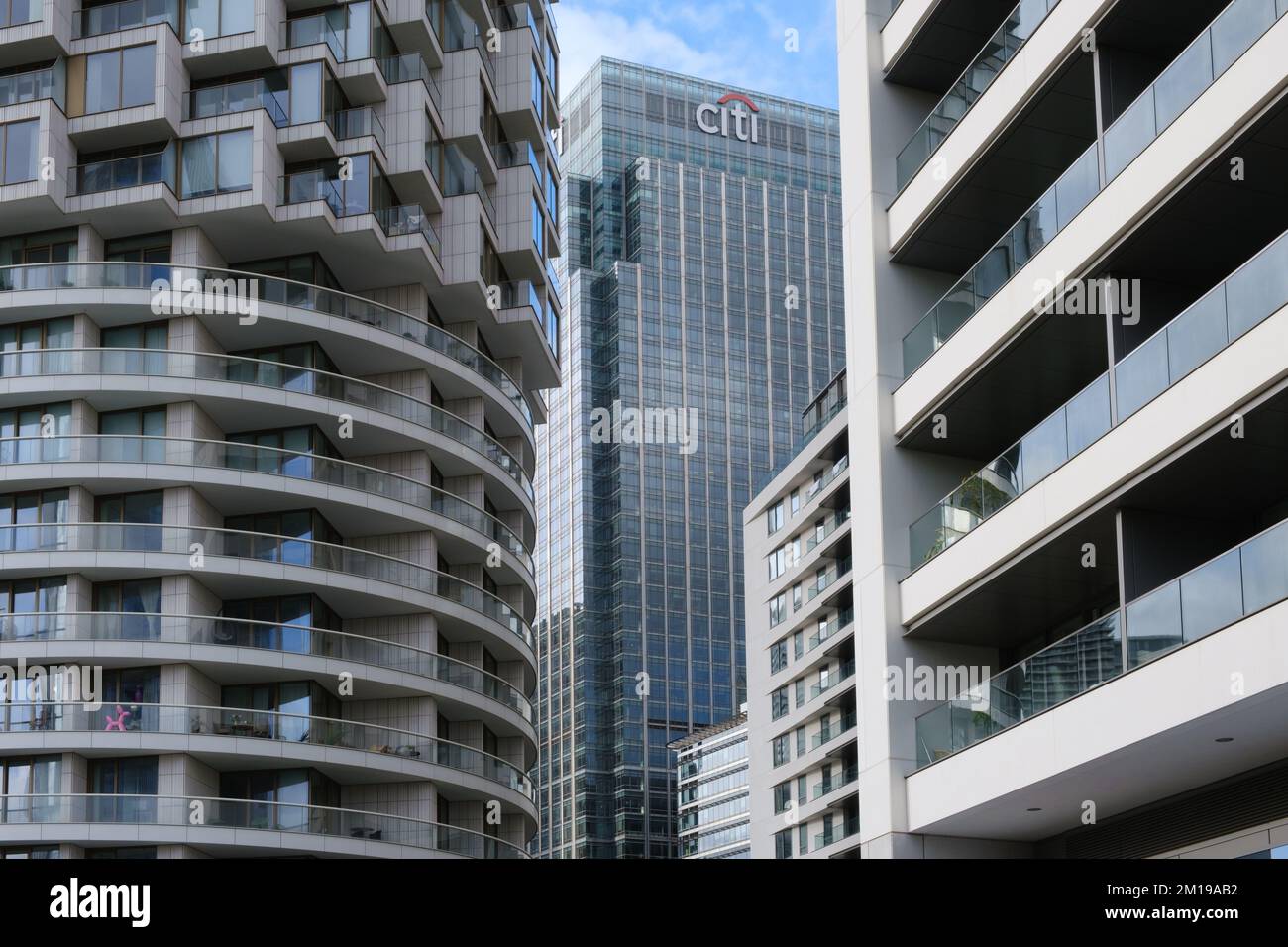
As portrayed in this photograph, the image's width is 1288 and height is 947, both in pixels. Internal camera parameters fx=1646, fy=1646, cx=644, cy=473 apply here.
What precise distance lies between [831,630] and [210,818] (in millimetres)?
44381

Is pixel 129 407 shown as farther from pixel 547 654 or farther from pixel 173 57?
pixel 547 654

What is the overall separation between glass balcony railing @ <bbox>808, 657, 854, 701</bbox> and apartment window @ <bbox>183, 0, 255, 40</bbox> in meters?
44.1

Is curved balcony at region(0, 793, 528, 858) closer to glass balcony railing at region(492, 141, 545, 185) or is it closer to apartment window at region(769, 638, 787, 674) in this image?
glass balcony railing at region(492, 141, 545, 185)

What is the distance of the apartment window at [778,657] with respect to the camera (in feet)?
304

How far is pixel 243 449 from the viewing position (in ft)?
167

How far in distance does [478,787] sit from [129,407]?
54.7ft

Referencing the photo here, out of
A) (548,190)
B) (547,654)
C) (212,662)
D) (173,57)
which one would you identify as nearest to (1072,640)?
(212,662)

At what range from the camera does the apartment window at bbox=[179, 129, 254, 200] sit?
52.5 m

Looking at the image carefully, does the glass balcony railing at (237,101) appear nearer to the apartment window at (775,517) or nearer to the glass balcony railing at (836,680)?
the glass balcony railing at (836,680)

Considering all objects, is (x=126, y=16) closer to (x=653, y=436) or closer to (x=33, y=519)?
(x=33, y=519)

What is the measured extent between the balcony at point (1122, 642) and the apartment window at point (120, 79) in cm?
3574

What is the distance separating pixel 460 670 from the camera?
180 ft

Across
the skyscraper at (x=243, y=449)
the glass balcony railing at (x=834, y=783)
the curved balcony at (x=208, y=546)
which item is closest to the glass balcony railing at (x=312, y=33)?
the skyscraper at (x=243, y=449)

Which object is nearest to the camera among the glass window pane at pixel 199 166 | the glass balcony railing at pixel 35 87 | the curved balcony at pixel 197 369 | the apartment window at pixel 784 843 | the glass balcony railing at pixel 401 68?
the curved balcony at pixel 197 369
